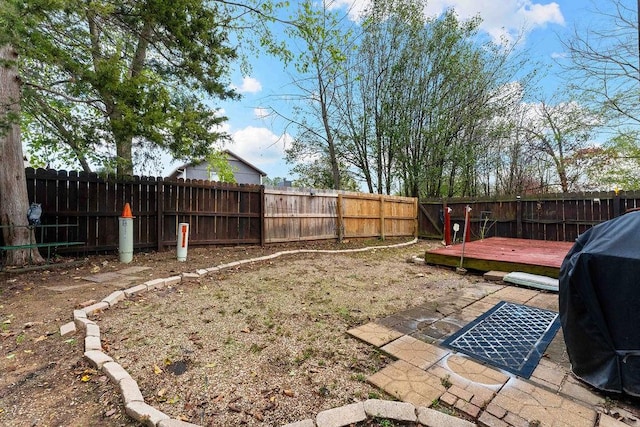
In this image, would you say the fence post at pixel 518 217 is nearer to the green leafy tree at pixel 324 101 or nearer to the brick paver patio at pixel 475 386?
the green leafy tree at pixel 324 101

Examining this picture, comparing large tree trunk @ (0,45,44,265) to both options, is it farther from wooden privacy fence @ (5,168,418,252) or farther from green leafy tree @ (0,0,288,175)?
wooden privacy fence @ (5,168,418,252)

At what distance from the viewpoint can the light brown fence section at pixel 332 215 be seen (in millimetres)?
7195

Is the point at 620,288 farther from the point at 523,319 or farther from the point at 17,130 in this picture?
the point at 17,130

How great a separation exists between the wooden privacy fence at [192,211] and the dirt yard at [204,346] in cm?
118

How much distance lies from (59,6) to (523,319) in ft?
20.0

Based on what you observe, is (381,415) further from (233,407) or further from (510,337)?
(510,337)

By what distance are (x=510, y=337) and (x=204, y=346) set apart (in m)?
2.45

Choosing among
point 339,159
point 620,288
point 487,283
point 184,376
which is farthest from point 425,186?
point 184,376

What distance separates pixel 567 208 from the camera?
7508mm

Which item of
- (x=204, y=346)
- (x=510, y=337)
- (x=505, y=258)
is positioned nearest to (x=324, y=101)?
(x=505, y=258)

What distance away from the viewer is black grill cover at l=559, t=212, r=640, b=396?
5.00 feet

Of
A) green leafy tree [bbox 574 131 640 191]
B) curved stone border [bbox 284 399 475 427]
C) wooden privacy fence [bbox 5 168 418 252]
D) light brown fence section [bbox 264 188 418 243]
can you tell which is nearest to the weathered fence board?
wooden privacy fence [bbox 5 168 418 252]

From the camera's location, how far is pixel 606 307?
1.59 metres

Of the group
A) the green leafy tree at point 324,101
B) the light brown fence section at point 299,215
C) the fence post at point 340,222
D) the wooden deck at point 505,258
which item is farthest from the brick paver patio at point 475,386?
the green leafy tree at point 324,101
